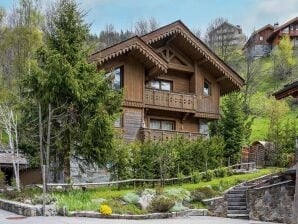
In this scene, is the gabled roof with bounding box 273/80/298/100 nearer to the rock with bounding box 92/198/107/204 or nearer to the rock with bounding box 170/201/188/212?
the rock with bounding box 170/201/188/212

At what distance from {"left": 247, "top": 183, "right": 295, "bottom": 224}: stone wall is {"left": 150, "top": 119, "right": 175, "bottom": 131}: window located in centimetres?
1067

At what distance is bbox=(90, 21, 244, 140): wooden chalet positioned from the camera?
29953 mm

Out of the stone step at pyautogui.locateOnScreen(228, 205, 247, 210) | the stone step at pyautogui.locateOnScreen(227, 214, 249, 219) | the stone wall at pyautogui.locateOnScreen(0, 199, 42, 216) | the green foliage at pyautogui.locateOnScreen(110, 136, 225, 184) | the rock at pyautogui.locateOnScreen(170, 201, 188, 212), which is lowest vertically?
the stone step at pyautogui.locateOnScreen(227, 214, 249, 219)

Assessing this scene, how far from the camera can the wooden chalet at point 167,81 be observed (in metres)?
30.0

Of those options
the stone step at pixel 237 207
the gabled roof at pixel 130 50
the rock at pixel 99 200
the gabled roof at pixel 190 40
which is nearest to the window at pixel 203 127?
the gabled roof at pixel 190 40

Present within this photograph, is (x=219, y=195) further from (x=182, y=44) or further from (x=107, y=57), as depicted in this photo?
(x=182, y=44)

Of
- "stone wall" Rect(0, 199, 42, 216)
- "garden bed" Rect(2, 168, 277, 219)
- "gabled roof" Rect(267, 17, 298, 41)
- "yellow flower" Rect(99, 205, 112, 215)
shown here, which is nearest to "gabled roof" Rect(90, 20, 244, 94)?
"garden bed" Rect(2, 168, 277, 219)

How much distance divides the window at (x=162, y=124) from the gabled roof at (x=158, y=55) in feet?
13.4

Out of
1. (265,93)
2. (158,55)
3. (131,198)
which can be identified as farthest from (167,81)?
(265,93)

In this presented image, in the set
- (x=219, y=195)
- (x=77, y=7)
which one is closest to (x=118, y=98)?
(x=77, y=7)

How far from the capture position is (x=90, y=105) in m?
22.6

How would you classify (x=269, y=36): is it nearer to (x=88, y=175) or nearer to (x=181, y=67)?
(x=181, y=67)

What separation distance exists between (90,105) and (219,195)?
7.94 meters

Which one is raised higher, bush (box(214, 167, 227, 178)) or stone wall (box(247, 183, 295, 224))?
bush (box(214, 167, 227, 178))
